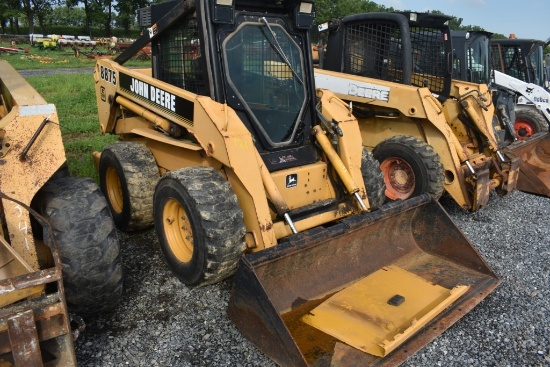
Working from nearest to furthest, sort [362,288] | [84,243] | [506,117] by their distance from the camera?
[84,243], [362,288], [506,117]

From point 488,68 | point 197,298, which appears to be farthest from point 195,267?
point 488,68

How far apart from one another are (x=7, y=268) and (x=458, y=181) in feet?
15.1

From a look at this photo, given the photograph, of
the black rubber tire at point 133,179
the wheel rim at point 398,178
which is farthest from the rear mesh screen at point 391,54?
the black rubber tire at point 133,179

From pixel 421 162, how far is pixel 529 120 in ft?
17.9

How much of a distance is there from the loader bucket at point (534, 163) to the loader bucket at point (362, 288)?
3304mm

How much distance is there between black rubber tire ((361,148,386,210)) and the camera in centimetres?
451

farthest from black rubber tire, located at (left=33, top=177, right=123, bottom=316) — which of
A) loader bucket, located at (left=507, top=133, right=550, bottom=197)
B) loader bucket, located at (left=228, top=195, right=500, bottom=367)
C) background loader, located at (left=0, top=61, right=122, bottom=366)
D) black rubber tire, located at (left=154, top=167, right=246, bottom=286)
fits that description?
loader bucket, located at (left=507, top=133, right=550, bottom=197)

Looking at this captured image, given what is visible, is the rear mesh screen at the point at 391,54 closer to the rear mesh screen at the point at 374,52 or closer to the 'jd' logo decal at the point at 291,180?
the rear mesh screen at the point at 374,52

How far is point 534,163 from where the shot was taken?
294 inches

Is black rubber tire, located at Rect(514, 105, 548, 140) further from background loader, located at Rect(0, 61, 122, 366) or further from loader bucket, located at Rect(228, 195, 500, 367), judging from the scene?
background loader, located at Rect(0, 61, 122, 366)

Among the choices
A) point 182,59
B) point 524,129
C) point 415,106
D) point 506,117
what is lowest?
point 524,129

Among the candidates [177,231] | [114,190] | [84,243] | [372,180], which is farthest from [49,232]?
[372,180]

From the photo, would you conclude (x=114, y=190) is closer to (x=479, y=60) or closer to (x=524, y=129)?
(x=479, y=60)

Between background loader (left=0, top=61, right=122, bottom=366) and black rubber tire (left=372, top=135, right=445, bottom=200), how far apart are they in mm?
3647
